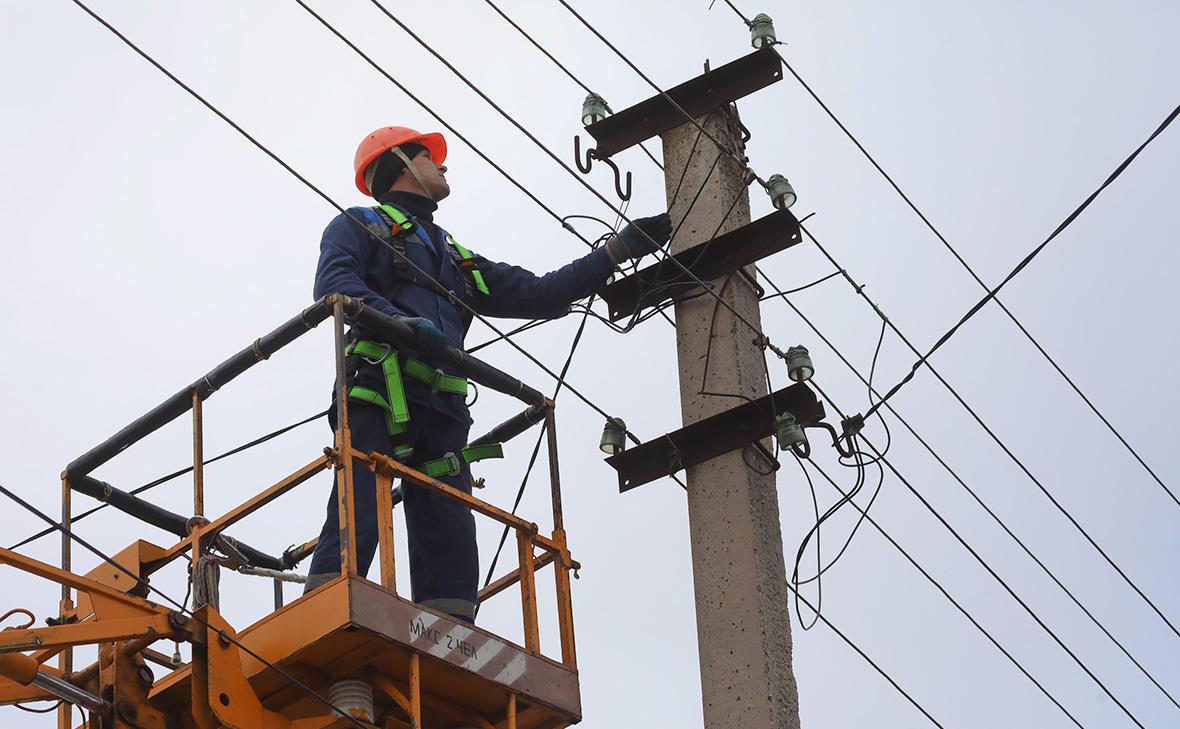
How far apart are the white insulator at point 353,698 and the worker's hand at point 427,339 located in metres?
1.49

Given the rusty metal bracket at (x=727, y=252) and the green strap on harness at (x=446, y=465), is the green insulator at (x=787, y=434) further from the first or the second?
the green strap on harness at (x=446, y=465)

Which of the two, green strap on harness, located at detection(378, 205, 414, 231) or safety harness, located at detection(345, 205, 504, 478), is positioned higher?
green strap on harness, located at detection(378, 205, 414, 231)

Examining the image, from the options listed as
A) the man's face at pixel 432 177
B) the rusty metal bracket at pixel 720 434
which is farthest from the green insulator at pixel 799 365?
the man's face at pixel 432 177

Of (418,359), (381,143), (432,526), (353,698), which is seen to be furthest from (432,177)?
(353,698)

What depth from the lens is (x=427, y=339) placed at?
29.6ft

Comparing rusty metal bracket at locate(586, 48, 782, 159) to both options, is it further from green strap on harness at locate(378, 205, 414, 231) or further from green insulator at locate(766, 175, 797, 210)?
green strap on harness at locate(378, 205, 414, 231)

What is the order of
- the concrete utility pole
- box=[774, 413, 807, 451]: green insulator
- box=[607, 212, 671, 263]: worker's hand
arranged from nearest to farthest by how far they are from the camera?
the concrete utility pole
box=[774, 413, 807, 451]: green insulator
box=[607, 212, 671, 263]: worker's hand

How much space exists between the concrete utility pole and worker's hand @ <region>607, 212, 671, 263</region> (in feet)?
0.34

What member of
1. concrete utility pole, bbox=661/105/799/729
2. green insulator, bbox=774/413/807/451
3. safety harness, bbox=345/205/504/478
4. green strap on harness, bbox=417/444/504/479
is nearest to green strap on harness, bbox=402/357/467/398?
safety harness, bbox=345/205/504/478

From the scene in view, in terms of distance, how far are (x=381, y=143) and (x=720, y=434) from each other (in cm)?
232

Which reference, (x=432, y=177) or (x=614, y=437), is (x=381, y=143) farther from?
(x=614, y=437)

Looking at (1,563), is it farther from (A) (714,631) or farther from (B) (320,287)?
(A) (714,631)

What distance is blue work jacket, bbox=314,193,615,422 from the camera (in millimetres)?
9281

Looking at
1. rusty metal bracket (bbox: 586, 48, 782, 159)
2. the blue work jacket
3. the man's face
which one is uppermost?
rusty metal bracket (bbox: 586, 48, 782, 159)
